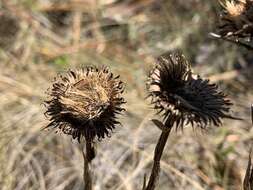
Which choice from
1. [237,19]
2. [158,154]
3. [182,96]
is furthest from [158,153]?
[237,19]

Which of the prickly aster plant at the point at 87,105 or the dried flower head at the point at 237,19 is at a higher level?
the dried flower head at the point at 237,19

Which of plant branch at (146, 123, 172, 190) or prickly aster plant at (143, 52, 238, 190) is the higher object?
prickly aster plant at (143, 52, 238, 190)

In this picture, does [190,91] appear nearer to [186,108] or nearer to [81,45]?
[186,108]

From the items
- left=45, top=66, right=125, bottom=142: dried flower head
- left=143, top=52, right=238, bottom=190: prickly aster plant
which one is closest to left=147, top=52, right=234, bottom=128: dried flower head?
left=143, top=52, right=238, bottom=190: prickly aster plant

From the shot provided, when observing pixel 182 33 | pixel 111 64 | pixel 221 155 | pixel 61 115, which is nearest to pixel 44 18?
pixel 111 64

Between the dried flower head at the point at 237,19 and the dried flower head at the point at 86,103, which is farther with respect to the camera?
the dried flower head at the point at 86,103

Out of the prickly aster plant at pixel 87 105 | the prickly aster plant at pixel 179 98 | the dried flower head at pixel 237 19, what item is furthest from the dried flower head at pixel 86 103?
the dried flower head at pixel 237 19

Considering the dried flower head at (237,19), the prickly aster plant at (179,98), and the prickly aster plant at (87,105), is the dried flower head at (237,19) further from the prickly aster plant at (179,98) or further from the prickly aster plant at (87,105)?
the prickly aster plant at (87,105)

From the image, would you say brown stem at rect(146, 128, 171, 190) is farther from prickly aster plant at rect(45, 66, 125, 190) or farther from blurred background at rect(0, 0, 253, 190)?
blurred background at rect(0, 0, 253, 190)

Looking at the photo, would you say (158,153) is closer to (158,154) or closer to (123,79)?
(158,154)
